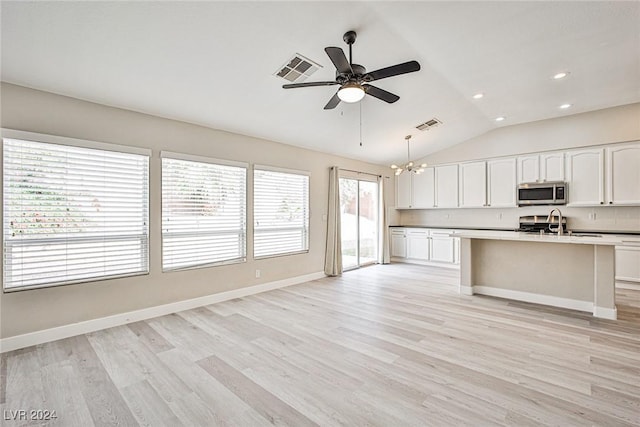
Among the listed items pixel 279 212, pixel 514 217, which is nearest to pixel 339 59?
pixel 279 212

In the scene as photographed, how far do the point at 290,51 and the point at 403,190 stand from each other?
5.66 metres

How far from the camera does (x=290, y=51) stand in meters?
3.11

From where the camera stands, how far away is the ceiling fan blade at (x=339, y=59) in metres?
2.26

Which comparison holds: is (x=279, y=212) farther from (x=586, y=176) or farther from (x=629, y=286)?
(x=629, y=286)

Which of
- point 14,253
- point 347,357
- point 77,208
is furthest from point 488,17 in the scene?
point 14,253

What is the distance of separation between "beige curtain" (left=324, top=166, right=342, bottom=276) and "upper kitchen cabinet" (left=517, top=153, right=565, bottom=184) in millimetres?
3851

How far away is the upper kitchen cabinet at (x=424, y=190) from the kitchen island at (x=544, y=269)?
282 centimetres

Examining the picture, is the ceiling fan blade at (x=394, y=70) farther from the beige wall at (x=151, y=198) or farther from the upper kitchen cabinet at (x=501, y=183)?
the upper kitchen cabinet at (x=501, y=183)

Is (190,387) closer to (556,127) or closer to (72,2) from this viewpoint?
(72,2)

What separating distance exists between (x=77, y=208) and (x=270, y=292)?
9.26ft

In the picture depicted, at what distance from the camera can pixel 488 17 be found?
293 centimetres

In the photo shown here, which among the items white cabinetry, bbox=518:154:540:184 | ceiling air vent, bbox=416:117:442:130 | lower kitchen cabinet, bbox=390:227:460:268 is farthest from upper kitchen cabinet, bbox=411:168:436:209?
ceiling air vent, bbox=416:117:442:130

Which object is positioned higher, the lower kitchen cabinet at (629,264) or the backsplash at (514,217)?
the backsplash at (514,217)

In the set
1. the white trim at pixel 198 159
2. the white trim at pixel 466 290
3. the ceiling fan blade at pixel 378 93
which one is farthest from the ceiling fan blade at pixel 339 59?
the white trim at pixel 466 290
